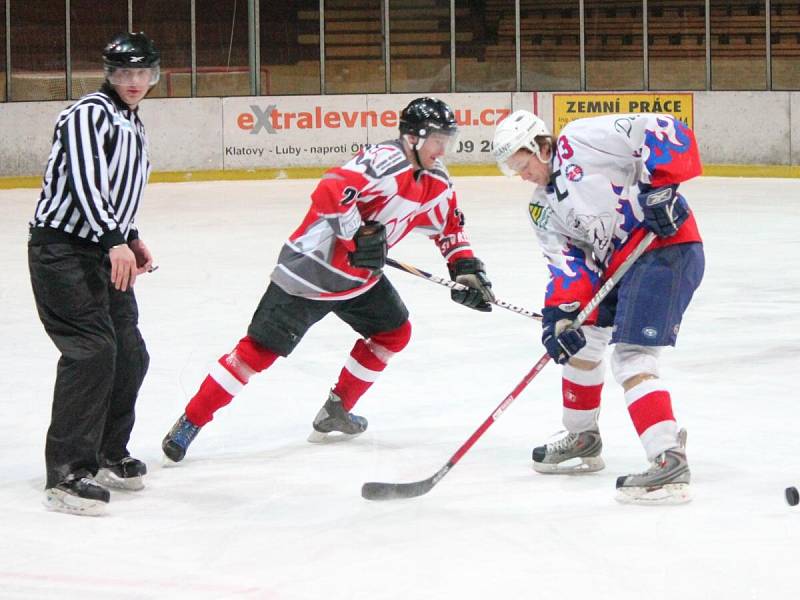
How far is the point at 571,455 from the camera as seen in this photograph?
335cm

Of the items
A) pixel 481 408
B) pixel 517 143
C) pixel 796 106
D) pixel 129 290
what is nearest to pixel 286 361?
pixel 481 408

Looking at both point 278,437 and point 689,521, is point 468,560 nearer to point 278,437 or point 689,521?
point 689,521

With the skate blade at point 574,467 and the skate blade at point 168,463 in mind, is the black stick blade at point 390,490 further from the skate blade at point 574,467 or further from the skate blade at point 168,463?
the skate blade at point 168,463

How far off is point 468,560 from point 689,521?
1.77 ft

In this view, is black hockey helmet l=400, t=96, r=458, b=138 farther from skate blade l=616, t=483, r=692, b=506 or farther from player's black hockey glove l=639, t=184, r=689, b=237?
skate blade l=616, t=483, r=692, b=506

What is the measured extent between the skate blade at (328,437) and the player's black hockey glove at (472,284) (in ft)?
1.65

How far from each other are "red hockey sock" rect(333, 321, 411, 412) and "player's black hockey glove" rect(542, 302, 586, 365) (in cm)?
71

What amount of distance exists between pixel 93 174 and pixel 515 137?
0.98 meters

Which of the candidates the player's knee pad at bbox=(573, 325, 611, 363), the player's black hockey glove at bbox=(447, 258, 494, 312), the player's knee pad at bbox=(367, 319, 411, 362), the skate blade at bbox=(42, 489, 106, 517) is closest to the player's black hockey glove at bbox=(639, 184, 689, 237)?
the player's knee pad at bbox=(573, 325, 611, 363)

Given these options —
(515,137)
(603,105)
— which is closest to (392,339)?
(515,137)

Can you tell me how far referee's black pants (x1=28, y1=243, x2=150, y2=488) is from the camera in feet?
9.92

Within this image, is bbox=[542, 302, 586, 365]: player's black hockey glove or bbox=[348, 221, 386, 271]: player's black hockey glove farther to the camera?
bbox=[348, 221, 386, 271]: player's black hockey glove

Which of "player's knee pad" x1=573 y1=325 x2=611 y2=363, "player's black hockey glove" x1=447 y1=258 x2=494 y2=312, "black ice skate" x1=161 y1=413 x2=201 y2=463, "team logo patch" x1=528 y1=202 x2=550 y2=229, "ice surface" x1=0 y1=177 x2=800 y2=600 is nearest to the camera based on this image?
"ice surface" x1=0 y1=177 x2=800 y2=600

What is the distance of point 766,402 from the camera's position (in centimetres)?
394
